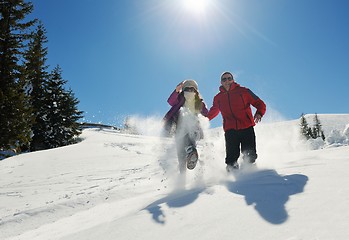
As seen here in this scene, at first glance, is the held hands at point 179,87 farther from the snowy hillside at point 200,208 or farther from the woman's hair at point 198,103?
the snowy hillside at point 200,208

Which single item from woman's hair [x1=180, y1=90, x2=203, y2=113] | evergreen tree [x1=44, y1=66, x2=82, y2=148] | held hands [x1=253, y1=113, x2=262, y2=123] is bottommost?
held hands [x1=253, y1=113, x2=262, y2=123]

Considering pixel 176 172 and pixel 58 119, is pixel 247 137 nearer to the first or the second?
pixel 176 172

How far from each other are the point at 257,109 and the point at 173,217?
3905 mm

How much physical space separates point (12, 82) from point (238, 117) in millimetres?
15041

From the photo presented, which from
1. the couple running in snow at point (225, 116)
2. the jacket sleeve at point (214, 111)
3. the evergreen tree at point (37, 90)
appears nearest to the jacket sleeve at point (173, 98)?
the couple running in snow at point (225, 116)

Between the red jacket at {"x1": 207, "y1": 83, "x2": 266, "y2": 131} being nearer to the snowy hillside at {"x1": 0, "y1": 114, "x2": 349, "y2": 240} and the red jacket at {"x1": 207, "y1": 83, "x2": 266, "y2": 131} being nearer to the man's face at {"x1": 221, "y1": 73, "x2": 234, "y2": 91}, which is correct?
the man's face at {"x1": 221, "y1": 73, "x2": 234, "y2": 91}

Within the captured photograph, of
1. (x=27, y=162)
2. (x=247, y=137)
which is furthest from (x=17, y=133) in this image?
(x=247, y=137)

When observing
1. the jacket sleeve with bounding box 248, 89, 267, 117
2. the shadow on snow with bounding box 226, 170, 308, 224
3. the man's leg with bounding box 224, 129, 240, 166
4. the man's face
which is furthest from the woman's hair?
the shadow on snow with bounding box 226, 170, 308, 224

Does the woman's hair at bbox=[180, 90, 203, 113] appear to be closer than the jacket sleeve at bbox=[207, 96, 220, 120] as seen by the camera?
Yes

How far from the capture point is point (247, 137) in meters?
6.03

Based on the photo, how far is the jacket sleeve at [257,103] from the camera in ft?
20.0

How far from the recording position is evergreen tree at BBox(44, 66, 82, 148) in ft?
78.3

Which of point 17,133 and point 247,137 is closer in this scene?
point 247,137

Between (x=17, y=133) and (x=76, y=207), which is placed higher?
(x=17, y=133)
